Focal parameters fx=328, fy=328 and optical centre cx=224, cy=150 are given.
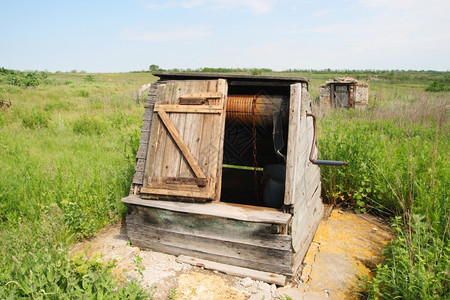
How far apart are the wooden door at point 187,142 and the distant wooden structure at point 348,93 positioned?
13.1m

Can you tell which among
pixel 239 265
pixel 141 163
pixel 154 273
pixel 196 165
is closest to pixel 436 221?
pixel 239 265

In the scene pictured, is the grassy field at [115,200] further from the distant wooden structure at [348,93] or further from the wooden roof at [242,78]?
the distant wooden structure at [348,93]

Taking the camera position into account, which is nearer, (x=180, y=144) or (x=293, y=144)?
(x=293, y=144)

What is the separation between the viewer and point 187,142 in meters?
3.90

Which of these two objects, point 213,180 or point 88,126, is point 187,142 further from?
point 88,126

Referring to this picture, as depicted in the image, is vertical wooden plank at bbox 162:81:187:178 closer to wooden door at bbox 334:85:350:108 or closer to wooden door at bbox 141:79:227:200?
wooden door at bbox 141:79:227:200

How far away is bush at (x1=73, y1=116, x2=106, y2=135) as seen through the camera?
34.4ft

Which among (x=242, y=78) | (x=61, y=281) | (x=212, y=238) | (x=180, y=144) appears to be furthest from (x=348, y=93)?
(x=61, y=281)

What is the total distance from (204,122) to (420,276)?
8.49 ft

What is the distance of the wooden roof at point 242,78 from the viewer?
3.69 meters

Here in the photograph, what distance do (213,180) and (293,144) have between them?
3.19 ft

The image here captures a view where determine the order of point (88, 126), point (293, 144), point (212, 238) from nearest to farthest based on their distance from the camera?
point (293, 144), point (212, 238), point (88, 126)

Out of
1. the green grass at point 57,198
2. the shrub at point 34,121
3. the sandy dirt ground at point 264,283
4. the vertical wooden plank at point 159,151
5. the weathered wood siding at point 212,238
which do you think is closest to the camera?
the green grass at point 57,198

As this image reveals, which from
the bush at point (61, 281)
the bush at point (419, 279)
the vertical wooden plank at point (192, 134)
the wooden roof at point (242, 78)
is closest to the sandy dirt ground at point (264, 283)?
the bush at point (61, 281)
